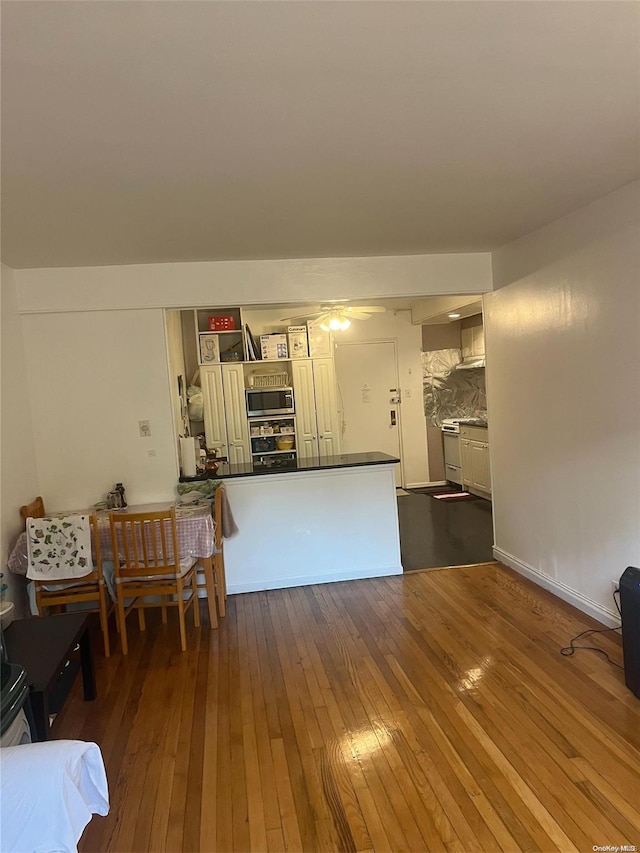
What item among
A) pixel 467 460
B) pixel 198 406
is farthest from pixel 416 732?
pixel 467 460

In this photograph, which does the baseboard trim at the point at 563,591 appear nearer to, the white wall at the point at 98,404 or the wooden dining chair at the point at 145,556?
the wooden dining chair at the point at 145,556

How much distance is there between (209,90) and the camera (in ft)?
5.18

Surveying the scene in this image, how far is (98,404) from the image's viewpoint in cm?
376

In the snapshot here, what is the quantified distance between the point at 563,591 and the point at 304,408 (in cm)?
339

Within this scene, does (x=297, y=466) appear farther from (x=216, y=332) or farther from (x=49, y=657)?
(x=216, y=332)

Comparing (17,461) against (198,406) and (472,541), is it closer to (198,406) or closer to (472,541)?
(198,406)

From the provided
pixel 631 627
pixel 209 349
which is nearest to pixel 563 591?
pixel 631 627

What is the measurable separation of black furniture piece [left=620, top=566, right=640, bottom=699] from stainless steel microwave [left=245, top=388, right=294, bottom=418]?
408 centimetres

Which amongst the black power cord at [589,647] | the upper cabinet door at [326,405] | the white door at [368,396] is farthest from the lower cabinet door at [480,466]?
the black power cord at [589,647]

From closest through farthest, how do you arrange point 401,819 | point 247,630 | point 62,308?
point 401,819 → point 247,630 → point 62,308

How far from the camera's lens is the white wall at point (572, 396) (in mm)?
2781

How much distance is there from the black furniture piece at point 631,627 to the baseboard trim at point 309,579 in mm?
1903

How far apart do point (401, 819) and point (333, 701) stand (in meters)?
0.74

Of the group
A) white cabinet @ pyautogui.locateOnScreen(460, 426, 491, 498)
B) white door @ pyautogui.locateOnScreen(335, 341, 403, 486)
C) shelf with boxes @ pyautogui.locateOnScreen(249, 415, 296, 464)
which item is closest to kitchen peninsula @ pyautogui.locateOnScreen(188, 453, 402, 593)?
shelf with boxes @ pyautogui.locateOnScreen(249, 415, 296, 464)
